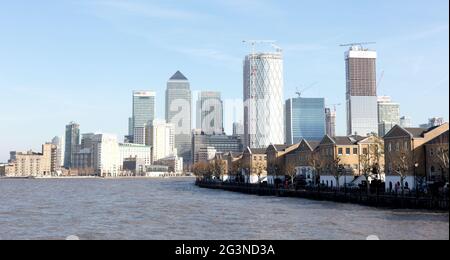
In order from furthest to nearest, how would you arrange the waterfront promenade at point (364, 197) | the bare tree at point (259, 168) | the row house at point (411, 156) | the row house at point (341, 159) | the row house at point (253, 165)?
the row house at point (253, 165), the bare tree at point (259, 168), the row house at point (341, 159), the row house at point (411, 156), the waterfront promenade at point (364, 197)

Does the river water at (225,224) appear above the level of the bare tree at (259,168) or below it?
below

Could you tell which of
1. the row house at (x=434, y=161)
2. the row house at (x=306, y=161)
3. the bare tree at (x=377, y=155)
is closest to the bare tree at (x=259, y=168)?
the row house at (x=306, y=161)

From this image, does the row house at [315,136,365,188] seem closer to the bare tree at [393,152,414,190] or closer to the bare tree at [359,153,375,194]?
the bare tree at [359,153,375,194]

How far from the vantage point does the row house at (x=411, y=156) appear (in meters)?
74.8

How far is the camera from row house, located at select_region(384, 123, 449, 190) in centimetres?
7478

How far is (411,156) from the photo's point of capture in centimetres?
7700

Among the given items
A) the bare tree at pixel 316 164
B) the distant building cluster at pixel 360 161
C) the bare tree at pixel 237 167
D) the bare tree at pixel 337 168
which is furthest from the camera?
the bare tree at pixel 237 167

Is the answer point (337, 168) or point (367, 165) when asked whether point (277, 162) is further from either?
point (367, 165)

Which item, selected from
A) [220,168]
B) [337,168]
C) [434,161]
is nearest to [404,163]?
[434,161]

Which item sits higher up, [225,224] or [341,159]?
[341,159]

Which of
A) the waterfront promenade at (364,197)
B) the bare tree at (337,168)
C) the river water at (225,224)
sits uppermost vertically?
the bare tree at (337,168)

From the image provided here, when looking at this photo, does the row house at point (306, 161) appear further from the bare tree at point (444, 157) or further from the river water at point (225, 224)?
the river water at point (225, 224)
